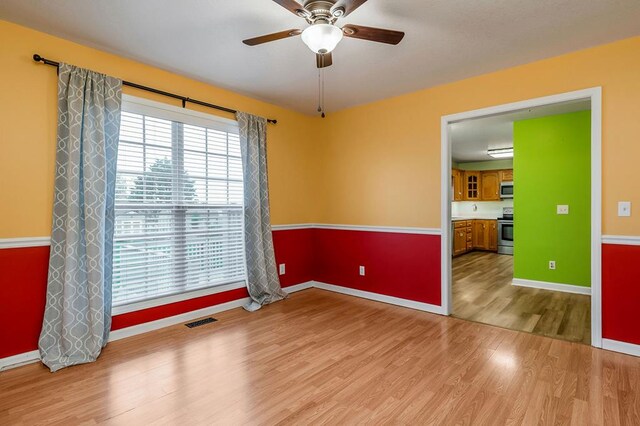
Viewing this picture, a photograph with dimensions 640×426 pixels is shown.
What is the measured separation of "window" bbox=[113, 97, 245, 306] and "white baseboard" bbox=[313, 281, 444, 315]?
1.34m

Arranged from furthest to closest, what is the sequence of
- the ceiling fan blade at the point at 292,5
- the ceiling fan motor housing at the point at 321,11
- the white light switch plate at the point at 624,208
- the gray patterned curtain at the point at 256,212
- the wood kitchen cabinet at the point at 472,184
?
the wood kitchen cabinet at the point at 472,184 → the gray patterned curtain at the point at 256,212 → the white light switch plate at the point at 624,208 → the ceiling fan motor housing at the point at 321,11 → the ceiling fan blade at the point at 292,5

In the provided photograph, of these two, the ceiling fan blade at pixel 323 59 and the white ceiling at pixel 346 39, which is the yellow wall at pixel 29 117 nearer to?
the white ceiling at pixel 346 39

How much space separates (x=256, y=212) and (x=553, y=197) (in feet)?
13.6

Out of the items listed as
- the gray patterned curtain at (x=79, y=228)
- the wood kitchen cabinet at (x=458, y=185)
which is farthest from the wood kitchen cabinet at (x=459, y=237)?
the gray patterned curtain at (x=79, y=228)

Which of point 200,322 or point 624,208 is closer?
point 624,208

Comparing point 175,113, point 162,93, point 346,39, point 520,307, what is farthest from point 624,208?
point 162,93

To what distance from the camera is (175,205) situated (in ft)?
10.6

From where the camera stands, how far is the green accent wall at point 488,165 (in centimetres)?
805

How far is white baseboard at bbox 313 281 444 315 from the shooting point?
362 centimetres

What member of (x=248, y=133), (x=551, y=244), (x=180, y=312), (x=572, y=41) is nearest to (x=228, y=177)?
(x=248, y=133)

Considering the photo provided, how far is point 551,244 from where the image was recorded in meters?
4.56

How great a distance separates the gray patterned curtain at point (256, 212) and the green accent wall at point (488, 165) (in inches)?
267

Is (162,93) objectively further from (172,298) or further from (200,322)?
(200,322)

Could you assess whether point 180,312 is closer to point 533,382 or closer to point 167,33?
point 167,33
